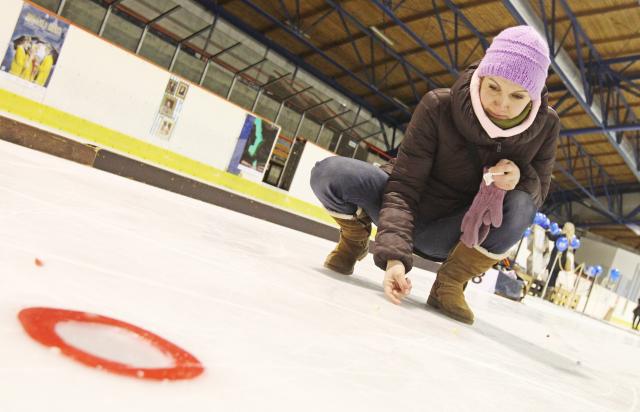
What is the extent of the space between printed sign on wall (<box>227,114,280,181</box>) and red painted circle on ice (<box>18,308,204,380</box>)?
230 inches

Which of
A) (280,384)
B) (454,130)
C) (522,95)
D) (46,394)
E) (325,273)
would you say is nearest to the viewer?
(46,394)

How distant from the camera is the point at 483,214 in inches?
57.6

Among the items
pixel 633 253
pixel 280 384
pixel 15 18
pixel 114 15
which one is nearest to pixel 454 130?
pixel 280 384

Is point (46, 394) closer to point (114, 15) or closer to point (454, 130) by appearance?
point (454, 130)

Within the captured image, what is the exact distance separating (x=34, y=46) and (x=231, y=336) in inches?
188

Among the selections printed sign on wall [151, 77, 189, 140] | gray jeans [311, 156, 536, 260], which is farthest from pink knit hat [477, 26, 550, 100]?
printed sign on wall [151, 77, 189, 140]

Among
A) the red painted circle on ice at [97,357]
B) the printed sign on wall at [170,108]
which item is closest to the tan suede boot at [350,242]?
the red painted circle on ice at [97,357]

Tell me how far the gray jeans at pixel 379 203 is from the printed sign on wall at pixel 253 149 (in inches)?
187

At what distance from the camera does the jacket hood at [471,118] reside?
53.6 inches

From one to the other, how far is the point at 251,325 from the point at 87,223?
0.55 meters

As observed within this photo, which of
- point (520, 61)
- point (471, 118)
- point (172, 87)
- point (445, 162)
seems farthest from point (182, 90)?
point (520, 61)

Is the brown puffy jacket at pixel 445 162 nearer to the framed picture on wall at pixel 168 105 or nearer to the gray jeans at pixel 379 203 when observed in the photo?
the gray jeans at pixel 379 203

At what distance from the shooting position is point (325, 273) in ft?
5.35

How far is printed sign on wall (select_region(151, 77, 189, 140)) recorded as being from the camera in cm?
543
